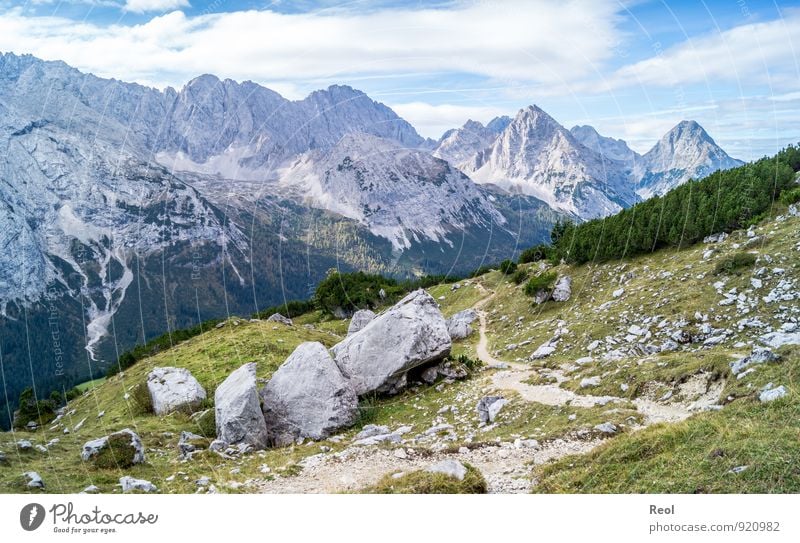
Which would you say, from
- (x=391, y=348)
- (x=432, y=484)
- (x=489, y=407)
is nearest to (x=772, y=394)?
(x=432, y=484)

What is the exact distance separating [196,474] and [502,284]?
45615 millimetres

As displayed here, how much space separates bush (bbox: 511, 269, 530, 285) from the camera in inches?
2106

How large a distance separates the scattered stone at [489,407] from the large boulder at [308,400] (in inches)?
208

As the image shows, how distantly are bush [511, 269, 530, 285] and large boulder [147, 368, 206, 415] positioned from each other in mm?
35761

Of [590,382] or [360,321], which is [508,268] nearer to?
[360,321]

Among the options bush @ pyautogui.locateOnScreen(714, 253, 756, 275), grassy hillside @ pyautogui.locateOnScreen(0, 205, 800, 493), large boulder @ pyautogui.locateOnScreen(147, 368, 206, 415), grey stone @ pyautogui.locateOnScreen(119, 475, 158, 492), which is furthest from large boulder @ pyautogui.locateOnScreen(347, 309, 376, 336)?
grey stone @ pyautogui.locateOnScreen(119, 475, 158, 492)

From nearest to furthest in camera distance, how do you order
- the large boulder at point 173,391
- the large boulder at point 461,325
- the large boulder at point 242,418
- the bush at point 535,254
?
1. the large boulder at point 242,418
2. the large boulder at point 173,391
3. the large boulder at point 461,325
4. the bush at point 535,254

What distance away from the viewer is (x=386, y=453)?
16.5m

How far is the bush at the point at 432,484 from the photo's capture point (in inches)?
496

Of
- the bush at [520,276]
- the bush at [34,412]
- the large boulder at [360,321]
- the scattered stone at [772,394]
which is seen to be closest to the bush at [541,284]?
the bush at [520,276]

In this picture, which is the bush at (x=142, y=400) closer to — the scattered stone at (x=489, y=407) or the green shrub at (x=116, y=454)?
the green shrub at (x=116, y=454)

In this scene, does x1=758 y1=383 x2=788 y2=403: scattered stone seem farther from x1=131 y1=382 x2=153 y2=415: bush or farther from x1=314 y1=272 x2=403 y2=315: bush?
x1=314 y1=272 x2=403 y2=315: bush
